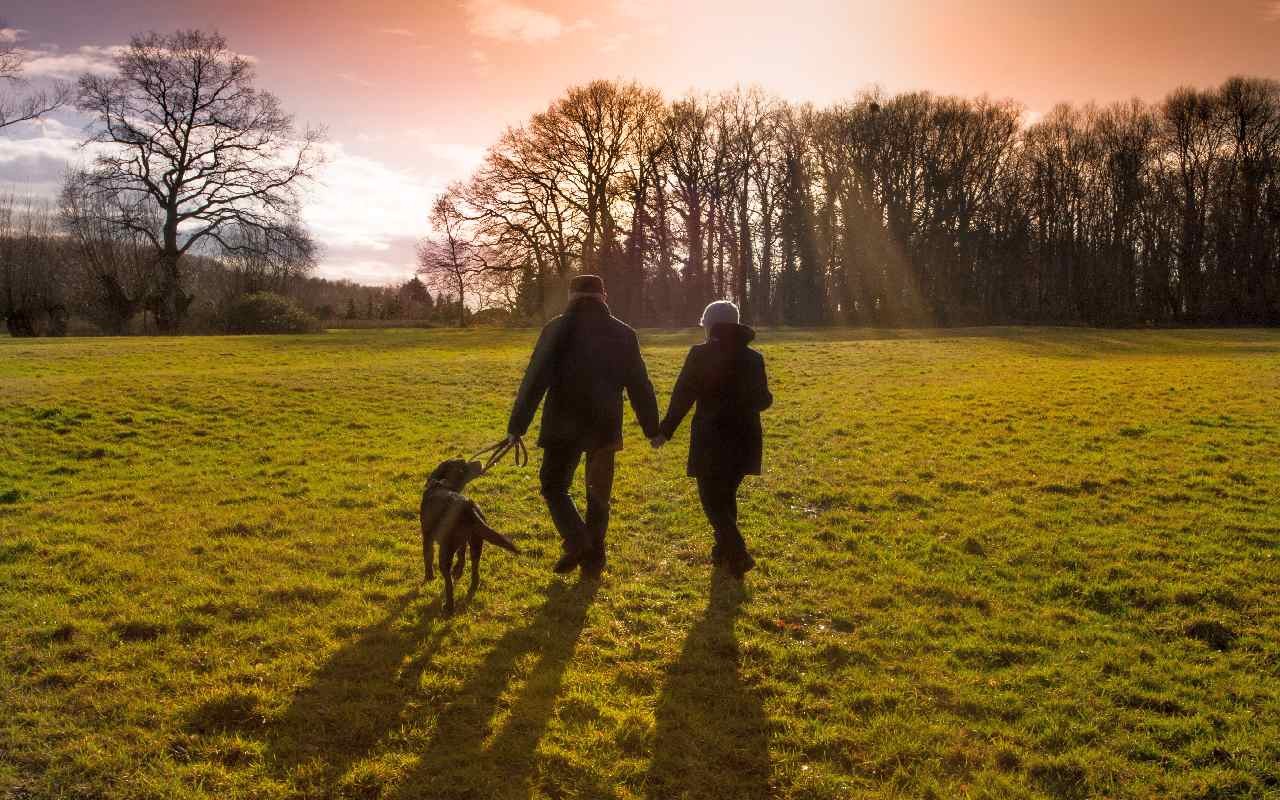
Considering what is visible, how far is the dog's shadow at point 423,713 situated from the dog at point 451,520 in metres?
0.45

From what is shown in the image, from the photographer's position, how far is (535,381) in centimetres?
549

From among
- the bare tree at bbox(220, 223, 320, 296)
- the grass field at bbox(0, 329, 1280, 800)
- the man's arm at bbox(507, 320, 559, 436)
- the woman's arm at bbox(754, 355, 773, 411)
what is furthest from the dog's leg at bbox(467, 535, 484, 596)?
the bare tree at bbox(220, 223, 320, 296)

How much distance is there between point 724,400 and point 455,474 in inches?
80.7

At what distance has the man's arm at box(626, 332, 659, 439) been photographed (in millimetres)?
5734

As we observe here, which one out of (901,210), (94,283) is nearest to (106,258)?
(94,283)

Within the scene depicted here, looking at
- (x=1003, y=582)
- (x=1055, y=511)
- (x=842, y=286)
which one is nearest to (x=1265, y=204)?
(x=842, y=286)

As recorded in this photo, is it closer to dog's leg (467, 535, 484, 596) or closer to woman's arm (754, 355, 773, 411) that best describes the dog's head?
dog's leg (467, 535, 484, 596)

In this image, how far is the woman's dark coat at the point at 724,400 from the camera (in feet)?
18.7

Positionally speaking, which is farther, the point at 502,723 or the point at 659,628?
the point at 659,628

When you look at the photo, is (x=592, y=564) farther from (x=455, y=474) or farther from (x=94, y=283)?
(x=94, y=283)

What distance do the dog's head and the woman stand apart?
1455mm

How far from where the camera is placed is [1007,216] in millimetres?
43812

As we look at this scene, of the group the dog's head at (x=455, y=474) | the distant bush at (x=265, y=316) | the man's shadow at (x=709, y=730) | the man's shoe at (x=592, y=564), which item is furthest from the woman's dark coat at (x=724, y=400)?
the distant bush at (x=265, y=316)

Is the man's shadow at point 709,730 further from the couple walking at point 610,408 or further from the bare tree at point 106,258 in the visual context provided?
the bare tree at point 106,258
